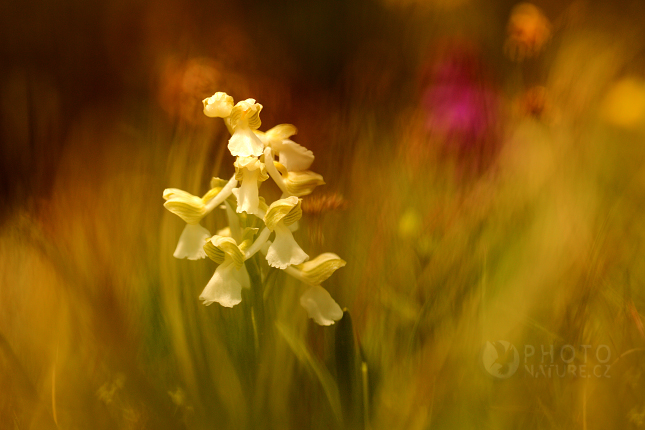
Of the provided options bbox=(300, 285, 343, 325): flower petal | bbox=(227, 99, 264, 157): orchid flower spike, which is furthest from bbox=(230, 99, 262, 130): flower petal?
bbox=(300, 285, 343, 325): flower petal

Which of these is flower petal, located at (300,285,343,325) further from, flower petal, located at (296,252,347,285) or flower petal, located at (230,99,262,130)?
flower petal, located at (230,99,262,130)

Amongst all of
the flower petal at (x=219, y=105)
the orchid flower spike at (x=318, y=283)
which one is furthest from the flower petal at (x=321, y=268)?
the flower petal at (x=219, y=105)

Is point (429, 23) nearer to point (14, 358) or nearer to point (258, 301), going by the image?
point (258, 301)

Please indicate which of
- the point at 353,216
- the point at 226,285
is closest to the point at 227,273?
the point at 226,285

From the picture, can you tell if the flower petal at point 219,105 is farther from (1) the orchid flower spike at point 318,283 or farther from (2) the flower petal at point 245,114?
(1) the orchid flower spike at point 318,283

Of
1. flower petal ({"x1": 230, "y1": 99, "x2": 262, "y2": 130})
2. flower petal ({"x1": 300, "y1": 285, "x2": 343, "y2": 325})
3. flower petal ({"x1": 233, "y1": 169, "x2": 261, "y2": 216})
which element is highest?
flower petal ({"x1": 230, "y1": 99, "x2": 262, "y2": 130})

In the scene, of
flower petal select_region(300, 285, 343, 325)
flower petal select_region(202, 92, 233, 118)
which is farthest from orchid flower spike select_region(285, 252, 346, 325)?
flower petal select_region(202, 92, 233, 118)

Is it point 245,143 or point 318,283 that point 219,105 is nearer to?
point 245,143

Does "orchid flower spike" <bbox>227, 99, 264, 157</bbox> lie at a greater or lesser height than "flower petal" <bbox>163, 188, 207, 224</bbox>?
greater
